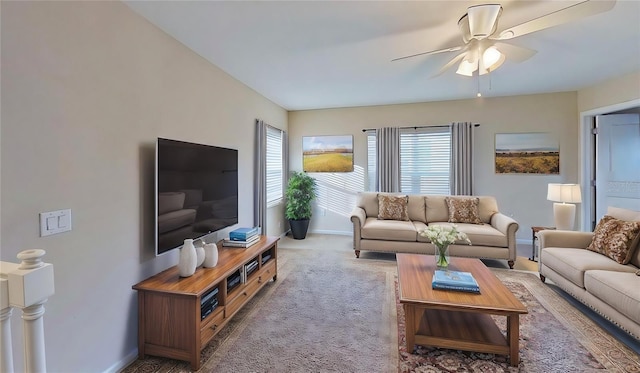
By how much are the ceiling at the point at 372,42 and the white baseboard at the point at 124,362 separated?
2481 mm

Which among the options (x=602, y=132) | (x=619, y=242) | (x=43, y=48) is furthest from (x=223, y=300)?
(x=602, y=132)

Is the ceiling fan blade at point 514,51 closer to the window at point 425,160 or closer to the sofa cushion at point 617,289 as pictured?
the sofa cushion at point 617,289

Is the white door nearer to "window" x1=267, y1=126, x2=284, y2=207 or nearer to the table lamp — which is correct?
the table lamp

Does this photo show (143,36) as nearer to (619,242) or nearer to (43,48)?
(43,48)

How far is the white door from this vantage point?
4.09m

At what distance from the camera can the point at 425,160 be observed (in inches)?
203

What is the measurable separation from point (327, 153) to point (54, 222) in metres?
4.45

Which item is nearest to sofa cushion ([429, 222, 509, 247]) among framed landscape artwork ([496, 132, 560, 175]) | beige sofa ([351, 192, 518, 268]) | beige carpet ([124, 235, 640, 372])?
beige sofa ([351, 192, 518, 268])

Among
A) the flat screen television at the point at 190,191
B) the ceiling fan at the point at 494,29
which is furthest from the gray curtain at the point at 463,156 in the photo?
the flat screen television at the point at 190,191

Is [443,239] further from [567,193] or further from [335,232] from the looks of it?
[335,232]

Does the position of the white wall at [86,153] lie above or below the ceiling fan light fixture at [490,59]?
below

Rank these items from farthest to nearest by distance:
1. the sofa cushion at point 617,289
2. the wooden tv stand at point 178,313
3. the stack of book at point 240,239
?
1. the stack of book at point 240,239
2. the sofa cushion at point 617,289
3. the wooden tv stand at point 178,313

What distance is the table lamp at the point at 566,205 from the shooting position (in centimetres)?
371

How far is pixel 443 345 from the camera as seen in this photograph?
198 centimetres
